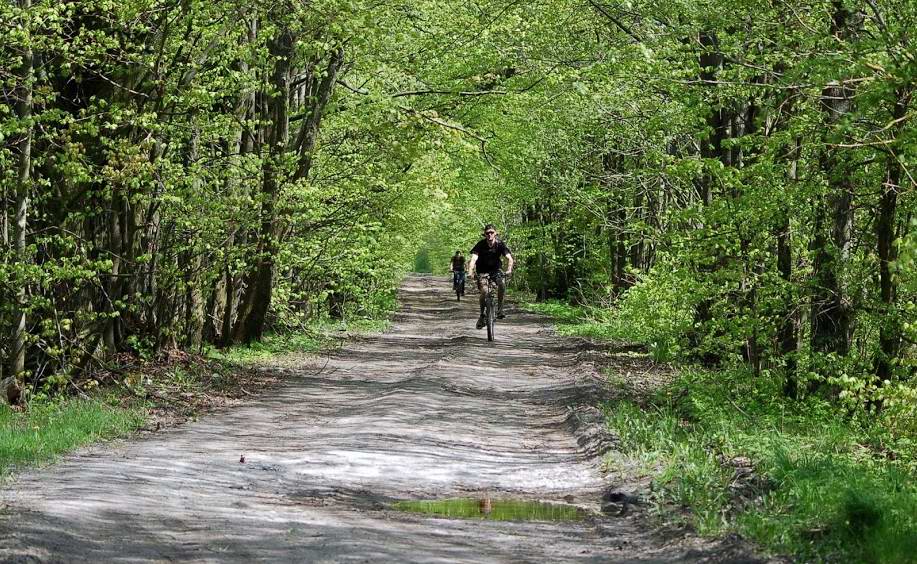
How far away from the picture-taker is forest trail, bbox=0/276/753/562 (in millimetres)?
6637

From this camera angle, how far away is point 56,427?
11.6 m

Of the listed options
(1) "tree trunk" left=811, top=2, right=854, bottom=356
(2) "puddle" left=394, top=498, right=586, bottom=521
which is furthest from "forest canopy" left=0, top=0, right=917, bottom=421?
(2) "puddle" left=394, top=498, right=586, bottom=521

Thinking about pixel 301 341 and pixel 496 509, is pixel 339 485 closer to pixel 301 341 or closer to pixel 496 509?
pixel 496 509

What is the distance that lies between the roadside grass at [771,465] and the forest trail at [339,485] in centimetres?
45

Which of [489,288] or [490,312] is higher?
[489,288]

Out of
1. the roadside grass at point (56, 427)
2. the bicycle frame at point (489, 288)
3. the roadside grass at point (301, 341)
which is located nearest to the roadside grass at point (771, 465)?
the roadside grass at point (56, 427)

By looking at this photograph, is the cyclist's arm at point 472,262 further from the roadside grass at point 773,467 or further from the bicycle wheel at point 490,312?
the roadside grass at point 773,467

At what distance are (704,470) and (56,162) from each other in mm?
8817

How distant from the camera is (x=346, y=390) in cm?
1697

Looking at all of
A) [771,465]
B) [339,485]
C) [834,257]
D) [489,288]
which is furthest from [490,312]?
[771,465]

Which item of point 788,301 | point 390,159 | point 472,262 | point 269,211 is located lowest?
point 788,301

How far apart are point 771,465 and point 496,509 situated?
2273mm

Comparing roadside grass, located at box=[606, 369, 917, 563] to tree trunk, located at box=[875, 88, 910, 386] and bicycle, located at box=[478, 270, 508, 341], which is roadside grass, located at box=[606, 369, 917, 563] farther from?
bicycle, located at box=[478, 270, 508, 341]

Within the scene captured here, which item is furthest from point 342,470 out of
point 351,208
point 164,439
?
point 351,208
